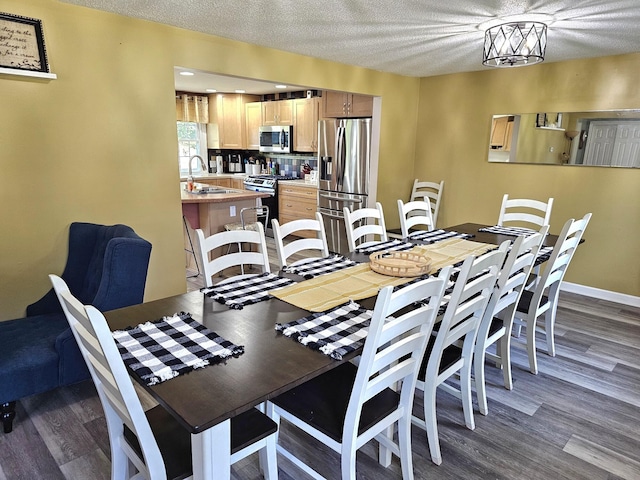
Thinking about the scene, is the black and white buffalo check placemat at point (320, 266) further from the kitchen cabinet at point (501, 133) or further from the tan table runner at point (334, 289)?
the kitchen cabinet at point (501, 133)

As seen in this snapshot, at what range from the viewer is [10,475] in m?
1.79

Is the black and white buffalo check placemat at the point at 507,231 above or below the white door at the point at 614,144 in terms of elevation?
below

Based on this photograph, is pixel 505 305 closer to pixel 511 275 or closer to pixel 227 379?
pixel 511 275

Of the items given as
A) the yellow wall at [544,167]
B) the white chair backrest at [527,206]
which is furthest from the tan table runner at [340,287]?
the yellow wall at [544,167]

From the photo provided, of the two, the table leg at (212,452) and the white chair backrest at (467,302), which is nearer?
the table leg at (212,452)

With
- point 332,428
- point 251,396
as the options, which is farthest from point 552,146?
point 251,396

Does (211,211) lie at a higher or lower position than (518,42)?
lower

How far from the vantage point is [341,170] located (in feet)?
17.3

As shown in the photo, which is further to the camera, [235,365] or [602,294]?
[602,294]

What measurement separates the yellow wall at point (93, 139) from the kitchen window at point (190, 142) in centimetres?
441

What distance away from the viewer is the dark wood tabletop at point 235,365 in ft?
3.54

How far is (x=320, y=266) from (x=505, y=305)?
1.07 metres

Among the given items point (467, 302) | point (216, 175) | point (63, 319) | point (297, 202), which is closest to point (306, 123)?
point (297, 202)

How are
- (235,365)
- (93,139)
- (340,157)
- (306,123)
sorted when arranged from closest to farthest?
(235,365) < (93,139) < (340,157) < (306,123)
